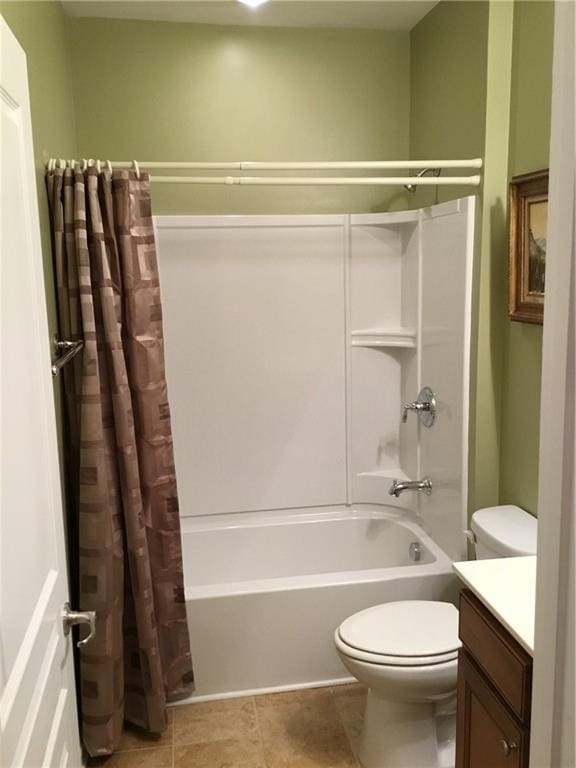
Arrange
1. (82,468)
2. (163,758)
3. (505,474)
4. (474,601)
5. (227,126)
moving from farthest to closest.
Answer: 1. (227,126)
2. (505,474)
3. (163,758)
4. (82,468)
5. (474,601)

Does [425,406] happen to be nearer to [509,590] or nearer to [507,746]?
[509,590]

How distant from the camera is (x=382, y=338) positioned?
3.13 m

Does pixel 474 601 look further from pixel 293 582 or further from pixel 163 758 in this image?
pixel 163 758

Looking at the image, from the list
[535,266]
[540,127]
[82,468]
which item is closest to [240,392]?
[82,468]

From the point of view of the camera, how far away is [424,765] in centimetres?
214

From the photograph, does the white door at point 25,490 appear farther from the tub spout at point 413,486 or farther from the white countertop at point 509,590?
the tub spout at point 413,486

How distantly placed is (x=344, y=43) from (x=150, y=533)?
2.17 metres

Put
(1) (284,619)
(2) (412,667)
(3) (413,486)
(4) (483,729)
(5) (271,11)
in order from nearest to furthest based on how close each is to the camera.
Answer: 1. (4) (483,729)
2. (2) (412,667)
3. (1) (284,619)
4. (5) (271,11)
5. (3) (413,486)

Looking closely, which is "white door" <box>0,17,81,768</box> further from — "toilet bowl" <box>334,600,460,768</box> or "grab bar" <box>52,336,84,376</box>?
"toilet bowl" <box>334,600,460,768</box>

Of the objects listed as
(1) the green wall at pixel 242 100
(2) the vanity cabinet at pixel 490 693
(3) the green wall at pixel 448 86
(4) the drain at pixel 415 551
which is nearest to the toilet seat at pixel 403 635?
(2) the vanity cabinet at pixel 490 693

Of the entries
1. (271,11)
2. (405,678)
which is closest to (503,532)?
(405,678)

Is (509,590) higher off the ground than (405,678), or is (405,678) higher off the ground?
(509,590)

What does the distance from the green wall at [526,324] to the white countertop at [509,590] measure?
2.36ft

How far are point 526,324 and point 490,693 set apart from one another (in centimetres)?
125
